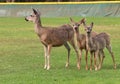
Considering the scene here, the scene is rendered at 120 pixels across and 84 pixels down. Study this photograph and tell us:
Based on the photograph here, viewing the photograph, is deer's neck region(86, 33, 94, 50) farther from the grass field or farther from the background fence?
the background fence

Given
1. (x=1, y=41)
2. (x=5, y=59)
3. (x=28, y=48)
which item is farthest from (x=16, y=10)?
(x=5, y=59)

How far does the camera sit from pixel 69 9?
185ft

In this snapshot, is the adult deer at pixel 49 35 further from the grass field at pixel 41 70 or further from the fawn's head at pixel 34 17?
the grass field at pixel 41 70

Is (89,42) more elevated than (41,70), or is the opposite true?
(89,42)

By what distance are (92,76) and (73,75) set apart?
0.65m

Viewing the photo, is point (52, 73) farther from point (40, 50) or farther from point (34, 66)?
point (40, 50)

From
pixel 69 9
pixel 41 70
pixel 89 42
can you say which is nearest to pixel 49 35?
pixel 41 70

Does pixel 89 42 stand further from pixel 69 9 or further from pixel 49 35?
pixel 69 9

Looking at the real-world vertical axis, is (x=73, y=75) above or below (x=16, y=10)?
above

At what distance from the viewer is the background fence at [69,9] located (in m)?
55.3

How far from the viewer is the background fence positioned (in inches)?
2179

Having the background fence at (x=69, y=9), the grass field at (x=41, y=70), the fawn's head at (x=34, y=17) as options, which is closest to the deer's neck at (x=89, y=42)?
the grass field at (x=41, y=70)

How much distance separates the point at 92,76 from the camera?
14.5 m

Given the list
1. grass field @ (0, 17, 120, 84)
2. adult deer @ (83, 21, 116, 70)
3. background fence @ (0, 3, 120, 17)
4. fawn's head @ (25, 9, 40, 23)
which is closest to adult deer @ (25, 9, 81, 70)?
fawn's head @ (25, 9, 40, 23)
